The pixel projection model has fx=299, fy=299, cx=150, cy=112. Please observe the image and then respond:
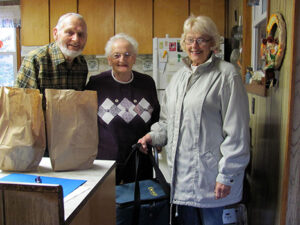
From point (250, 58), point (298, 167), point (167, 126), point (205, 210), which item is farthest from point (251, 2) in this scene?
point (205, 210)

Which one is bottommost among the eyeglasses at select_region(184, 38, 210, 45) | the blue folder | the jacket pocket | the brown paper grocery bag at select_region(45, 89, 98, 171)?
the jacket pocket

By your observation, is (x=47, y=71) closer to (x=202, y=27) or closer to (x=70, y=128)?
(x=70, y=128)

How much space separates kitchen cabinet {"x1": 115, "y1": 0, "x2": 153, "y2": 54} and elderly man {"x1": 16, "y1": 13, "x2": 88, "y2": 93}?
5.92 ft

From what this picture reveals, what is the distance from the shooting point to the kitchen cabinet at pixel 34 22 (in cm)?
350

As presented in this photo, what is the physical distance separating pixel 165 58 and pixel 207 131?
194cm

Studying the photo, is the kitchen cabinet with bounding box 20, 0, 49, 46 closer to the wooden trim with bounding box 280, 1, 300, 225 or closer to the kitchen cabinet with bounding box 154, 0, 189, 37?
the kitchen cabinet with bounding box 154, 0, 189, 37

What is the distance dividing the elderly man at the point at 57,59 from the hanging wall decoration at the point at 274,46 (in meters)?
1.00

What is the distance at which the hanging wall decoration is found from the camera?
4.38 feet

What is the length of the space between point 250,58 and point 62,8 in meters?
2.32

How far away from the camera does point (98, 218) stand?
0.98 meters

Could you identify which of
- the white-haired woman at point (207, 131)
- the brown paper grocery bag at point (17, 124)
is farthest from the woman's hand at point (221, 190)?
the brown paper grocery bag at point (17, 124)

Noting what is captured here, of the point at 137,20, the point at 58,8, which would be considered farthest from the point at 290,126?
the point at 58,8

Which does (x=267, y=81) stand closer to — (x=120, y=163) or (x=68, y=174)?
(x=120, y=163)

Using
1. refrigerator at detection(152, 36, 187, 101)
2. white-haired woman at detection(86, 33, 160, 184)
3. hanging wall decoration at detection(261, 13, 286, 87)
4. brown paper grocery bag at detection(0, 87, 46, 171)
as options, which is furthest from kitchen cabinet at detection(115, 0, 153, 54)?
brown paper grocery bag at detection(0, 87, 46, 171)
